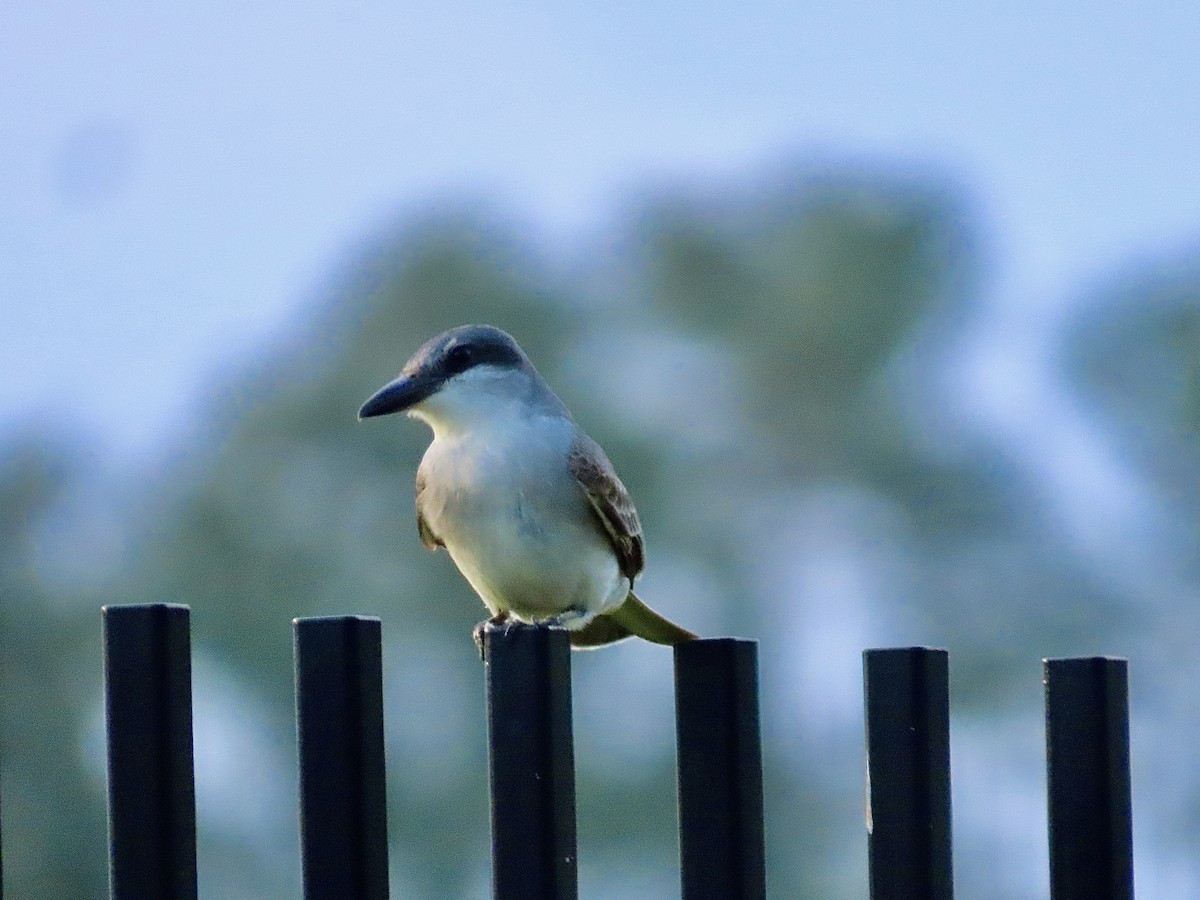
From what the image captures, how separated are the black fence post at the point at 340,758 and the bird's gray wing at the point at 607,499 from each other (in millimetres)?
1359

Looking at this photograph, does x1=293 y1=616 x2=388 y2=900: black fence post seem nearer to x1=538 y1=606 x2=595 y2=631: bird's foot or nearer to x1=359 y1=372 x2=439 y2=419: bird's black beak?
x1=359 y1=372 x2=439 y2=419: bird's black beak

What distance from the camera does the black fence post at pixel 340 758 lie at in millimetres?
2559

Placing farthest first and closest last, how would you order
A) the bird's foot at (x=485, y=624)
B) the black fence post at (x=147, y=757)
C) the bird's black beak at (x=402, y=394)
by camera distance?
1. the bird's black beak at (x=402, y=394)
2. the bird's foot at (x=485, y=624)
3. the black fence post at (x=147, y=757)

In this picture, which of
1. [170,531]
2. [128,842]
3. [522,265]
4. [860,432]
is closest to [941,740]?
[128,842]

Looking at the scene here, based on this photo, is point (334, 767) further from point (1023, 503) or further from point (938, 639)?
point (1023, 503)

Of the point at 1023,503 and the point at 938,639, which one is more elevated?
the point at 1023,503

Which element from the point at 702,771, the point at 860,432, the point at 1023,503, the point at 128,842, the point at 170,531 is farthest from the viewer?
the point at 860,432

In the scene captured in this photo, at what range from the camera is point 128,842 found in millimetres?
2512

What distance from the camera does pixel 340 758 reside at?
101 inches

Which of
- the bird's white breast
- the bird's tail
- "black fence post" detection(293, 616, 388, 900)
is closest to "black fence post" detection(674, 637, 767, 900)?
"black fence post" detection(293, 616, 388, 900)

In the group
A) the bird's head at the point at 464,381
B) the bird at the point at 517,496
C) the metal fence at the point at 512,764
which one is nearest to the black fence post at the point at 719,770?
the metal fence at the point at 512,764

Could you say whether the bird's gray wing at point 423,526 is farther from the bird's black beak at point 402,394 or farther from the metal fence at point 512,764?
the metal fence at point 512,764

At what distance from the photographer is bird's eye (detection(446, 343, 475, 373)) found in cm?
396

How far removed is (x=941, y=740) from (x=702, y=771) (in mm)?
415
